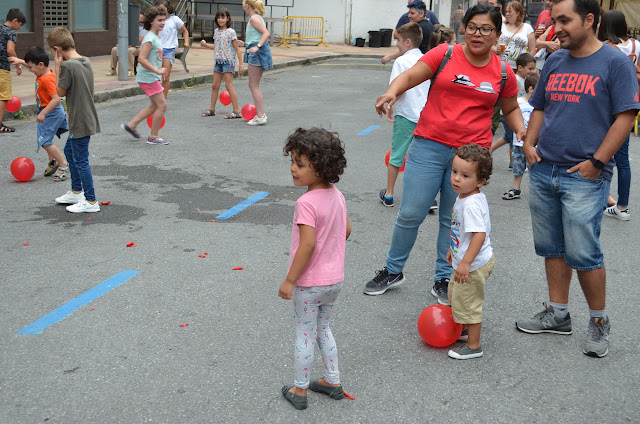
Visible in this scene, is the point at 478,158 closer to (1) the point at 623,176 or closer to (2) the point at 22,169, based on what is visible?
(1) the point at 623,176

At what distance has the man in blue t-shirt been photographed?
3.95 metres

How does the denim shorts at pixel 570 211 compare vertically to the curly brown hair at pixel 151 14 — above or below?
below

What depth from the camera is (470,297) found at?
162 inches

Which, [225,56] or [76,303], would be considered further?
[225,56]

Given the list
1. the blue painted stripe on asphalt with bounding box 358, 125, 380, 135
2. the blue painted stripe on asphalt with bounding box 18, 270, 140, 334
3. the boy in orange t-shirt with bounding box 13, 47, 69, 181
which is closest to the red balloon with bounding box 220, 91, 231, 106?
the blue painted stripe on asphalt with bounding box 358, 125, 380, 135

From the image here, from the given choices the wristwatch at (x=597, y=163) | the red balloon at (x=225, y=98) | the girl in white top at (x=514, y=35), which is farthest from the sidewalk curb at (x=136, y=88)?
the wristwatch at (x=597, y=163)

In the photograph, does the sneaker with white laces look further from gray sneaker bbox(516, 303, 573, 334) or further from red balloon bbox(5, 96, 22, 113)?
red balloon bbox(5, 96, 22, 113)

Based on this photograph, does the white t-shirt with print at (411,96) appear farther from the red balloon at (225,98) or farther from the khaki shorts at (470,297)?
the red balloon at (225,98)

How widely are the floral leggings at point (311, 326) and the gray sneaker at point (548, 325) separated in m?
1.55

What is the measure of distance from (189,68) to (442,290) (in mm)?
14610

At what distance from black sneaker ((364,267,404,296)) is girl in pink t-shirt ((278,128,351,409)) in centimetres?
150

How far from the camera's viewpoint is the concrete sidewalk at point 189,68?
13181 millimetres

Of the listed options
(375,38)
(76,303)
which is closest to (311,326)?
(76,303)

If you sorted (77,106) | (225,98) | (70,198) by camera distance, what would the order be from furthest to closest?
1. (225,98)
2. (70,198)
3. (77,106)
